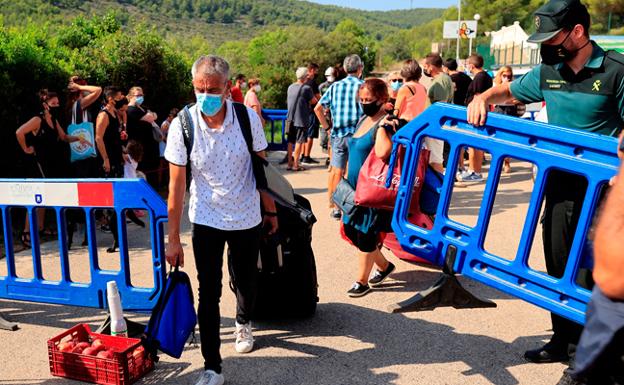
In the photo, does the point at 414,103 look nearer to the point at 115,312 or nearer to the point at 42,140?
the point at 42,140

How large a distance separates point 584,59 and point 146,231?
5.75m

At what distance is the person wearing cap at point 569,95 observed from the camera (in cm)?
365

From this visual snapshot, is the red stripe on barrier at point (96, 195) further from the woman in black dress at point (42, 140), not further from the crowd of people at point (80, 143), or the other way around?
the woman in black dress at point (42, 140)

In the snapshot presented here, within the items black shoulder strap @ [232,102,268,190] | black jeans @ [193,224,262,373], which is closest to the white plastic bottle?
black jeans @ [193,224,262,373]

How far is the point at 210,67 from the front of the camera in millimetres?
3807

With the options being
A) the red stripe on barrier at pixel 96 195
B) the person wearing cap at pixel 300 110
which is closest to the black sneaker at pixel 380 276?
the red stripe on barrier at pixel 96 195

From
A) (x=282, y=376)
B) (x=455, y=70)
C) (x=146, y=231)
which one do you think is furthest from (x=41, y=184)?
(x=455, y=70)

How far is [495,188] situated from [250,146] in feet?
4.74

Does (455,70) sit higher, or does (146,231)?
(455,70)

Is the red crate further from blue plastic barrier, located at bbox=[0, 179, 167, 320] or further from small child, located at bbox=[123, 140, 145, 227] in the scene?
small child, located at bbox=[123, 140, 145, 227]

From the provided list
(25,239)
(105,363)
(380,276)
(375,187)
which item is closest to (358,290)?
(380,276)

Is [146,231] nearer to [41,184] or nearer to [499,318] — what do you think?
[41,184]

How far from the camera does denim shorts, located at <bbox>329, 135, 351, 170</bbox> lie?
8.09 metres

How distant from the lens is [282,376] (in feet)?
13.9
